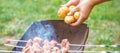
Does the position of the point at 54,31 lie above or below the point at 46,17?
below

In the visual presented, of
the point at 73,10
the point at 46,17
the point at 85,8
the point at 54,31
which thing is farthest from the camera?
the point at 46,17

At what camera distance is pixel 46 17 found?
4246 millimetres

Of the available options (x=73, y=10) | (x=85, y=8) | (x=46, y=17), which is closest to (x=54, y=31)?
(x=73, y=10)

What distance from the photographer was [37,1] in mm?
4605

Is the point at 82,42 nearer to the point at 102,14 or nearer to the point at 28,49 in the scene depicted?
the point at 28,49

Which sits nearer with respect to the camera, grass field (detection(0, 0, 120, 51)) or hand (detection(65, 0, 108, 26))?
hand (detection(65, 0, 108, 26))

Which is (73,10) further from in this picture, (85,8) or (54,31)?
(54,31)

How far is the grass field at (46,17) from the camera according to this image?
3.91 meters

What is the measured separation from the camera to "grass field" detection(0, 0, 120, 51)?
12.8ft

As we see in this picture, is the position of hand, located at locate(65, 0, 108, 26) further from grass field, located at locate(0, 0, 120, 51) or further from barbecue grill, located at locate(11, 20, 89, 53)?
grass field, located at locate(0, 0, 120, 51)

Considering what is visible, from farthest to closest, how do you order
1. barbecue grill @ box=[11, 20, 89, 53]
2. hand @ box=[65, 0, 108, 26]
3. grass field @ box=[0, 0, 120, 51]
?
grass field @ box=[0, 0, 120, 51], barbecue grill @ box=[11, 20, 89, 53], hand @ box=[65, 0, 108, 26]

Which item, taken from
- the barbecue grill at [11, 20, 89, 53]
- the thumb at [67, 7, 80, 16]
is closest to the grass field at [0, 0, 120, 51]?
the barbecue grill at [11, 20, 89, 53]

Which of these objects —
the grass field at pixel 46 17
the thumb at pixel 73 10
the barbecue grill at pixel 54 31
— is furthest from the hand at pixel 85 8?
the grass field at pixel 46 17

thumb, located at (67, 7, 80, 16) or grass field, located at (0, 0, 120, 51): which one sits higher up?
grass field, located at (0, 0, 120, 51)
